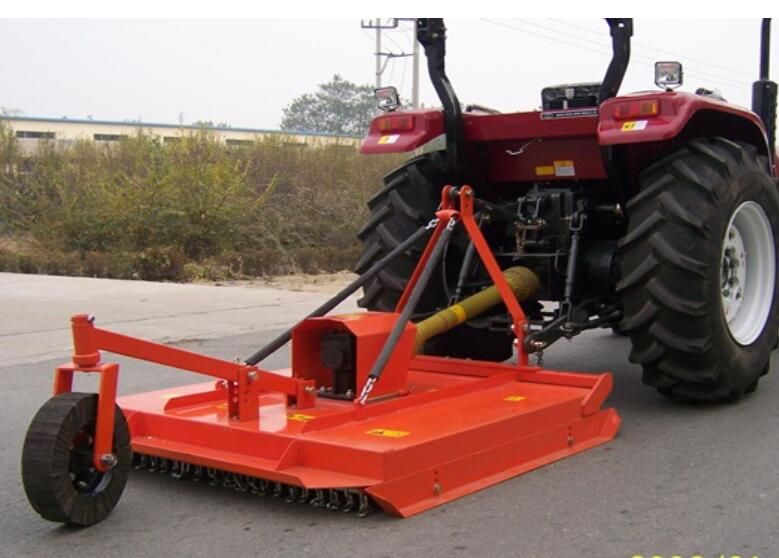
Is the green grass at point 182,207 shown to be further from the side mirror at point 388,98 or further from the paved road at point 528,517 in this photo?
the paved road at point 528,517

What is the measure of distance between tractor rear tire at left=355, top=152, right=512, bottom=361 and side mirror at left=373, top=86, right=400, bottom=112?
0.42 meters

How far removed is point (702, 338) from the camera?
16.6ft

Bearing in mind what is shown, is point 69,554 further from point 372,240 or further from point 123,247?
point 123,247

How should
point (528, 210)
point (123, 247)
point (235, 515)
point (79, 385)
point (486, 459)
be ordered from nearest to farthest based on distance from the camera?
point (235, 515) < point (486, 459) < point (528, 210) < point (79, 385) < point (123, 247)

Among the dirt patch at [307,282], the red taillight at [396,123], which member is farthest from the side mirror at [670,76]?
the dirt patch at [307,282]

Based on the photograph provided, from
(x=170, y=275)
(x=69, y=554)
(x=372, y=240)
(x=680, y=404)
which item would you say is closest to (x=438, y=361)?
(x=372, y=240)

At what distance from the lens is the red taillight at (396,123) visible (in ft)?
19.1

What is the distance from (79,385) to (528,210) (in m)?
3.40

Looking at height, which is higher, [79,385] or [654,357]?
[654,357]

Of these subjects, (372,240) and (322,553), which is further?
(372,240)

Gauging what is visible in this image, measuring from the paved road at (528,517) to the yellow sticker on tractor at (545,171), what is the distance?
184 cm

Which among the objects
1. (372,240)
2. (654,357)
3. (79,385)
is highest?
(372,240)

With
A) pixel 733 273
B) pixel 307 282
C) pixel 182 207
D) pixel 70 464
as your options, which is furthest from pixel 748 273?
pixel 182 207

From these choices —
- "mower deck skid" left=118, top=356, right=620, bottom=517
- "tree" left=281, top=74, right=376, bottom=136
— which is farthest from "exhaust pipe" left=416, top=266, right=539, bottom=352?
"tree" left=281, top=74, right=376, bottom=136
